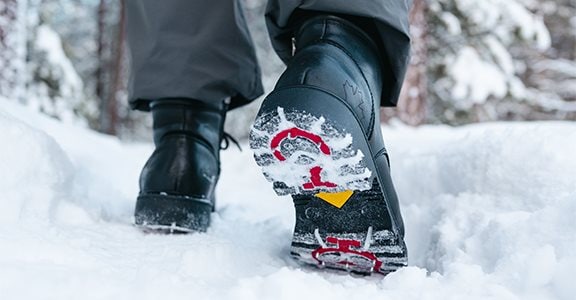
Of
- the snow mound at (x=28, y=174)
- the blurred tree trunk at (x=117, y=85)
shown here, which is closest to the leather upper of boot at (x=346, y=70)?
the snow mound at (x=28, y=174)

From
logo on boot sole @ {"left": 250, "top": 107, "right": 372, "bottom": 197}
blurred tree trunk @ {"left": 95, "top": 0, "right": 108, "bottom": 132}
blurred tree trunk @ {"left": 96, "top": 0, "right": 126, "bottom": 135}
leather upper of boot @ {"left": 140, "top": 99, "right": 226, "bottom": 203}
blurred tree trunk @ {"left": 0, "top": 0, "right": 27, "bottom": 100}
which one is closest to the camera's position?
logo on boot sole @ {"left": 250, "top": 107, "right": 372, "bottom": 197}

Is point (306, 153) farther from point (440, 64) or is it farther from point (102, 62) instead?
point (102, 62)

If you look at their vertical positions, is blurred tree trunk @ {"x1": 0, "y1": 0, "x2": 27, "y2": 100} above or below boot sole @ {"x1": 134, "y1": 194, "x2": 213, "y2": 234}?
above

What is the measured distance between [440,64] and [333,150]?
13.0ft

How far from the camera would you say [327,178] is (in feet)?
2.21

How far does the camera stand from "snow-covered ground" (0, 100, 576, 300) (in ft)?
2.10

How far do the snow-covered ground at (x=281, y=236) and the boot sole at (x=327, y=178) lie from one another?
1.8 inches

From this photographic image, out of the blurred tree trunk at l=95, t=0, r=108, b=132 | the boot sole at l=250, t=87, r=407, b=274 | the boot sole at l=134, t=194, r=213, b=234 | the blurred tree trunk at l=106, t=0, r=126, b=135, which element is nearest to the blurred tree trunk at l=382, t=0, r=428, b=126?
the boot sole at l=134, t=194, r=213, b=234

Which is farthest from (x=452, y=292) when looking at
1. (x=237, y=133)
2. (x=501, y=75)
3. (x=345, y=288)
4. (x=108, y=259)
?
(x=237, y=133)

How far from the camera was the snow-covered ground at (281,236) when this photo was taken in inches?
25.2

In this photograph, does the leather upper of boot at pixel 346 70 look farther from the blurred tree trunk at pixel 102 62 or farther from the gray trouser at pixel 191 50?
the blurred tree trunk at pixel 102 62

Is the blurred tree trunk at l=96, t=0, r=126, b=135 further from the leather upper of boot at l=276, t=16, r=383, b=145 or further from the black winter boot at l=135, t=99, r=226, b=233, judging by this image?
the leather upper of boot at l=276, t=16, r=383, b=145

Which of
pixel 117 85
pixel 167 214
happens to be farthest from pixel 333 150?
pixel 117 85

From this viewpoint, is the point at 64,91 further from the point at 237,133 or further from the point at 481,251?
the point at 481,251
